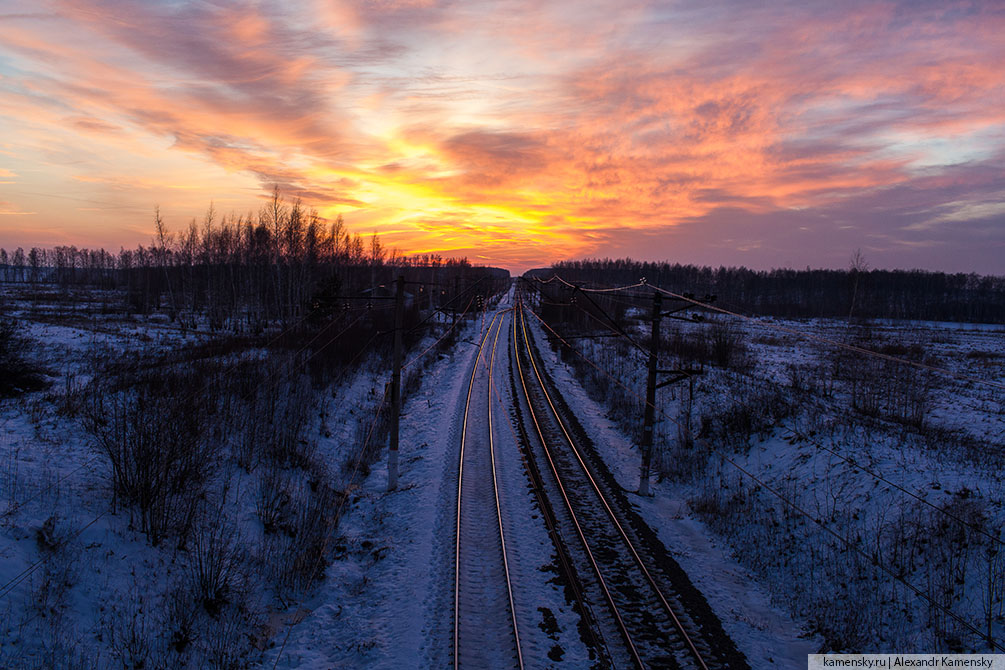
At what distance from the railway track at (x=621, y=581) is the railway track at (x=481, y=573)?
60.1 inches

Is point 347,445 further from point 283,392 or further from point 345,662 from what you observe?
point 345,662

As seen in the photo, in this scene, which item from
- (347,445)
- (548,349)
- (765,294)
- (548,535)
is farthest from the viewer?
(765,294)

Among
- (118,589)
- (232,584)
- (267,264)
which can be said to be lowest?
(232,584)

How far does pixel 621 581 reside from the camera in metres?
10.4

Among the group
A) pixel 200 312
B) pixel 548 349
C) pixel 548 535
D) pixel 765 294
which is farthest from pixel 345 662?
pixel 765 294

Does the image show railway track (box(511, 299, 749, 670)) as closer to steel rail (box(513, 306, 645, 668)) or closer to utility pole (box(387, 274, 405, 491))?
steel rail (box(513, 306, 645, 668))

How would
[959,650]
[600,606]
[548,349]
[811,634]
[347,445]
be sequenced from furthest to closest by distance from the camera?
[548,349] < [347,445] < [600,606] < [811,634] < [959,650]

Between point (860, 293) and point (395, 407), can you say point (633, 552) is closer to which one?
point (395, 407)

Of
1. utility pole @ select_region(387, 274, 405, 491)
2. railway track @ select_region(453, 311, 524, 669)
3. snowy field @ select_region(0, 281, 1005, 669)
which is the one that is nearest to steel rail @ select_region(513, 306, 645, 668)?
snowy field @ select_region(0, 281, 1005, 669)

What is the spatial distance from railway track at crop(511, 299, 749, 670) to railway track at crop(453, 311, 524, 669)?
1.53 m

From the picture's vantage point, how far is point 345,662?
8.06m

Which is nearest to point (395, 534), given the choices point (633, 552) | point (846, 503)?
point (633, 552)

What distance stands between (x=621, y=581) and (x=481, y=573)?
310 centimetres

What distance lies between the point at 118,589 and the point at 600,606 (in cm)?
861
